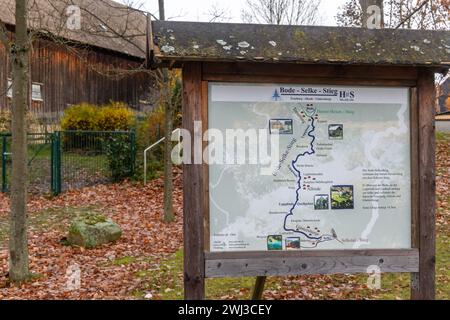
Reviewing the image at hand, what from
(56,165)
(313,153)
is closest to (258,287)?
(313,153)

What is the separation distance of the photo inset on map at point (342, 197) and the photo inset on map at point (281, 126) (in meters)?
0.60

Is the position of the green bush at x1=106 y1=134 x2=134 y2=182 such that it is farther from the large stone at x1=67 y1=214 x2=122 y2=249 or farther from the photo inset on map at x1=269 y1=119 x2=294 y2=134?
the photo inset on map at x1=269 y1=119 x2=294 y2=134

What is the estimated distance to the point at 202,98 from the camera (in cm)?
399

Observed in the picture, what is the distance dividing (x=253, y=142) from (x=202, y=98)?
543 mm

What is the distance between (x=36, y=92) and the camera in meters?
25.5

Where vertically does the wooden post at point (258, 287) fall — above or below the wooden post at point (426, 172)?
below

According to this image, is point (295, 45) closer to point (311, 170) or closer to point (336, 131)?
point (336, 131)

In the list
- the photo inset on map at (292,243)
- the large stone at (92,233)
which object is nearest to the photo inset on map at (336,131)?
the photo inset on map at (292,243)

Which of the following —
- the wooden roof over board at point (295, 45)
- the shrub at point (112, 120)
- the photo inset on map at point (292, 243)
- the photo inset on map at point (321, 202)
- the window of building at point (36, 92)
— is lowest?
the photo inset on map at point (292, 243)

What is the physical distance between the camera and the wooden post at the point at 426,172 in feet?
13.6

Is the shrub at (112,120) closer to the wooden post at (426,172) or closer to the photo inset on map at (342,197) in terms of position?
the photo inset on map at (342,197)

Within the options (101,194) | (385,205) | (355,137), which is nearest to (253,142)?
(355,137)

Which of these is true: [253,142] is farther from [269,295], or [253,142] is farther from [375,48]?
[269,295]
